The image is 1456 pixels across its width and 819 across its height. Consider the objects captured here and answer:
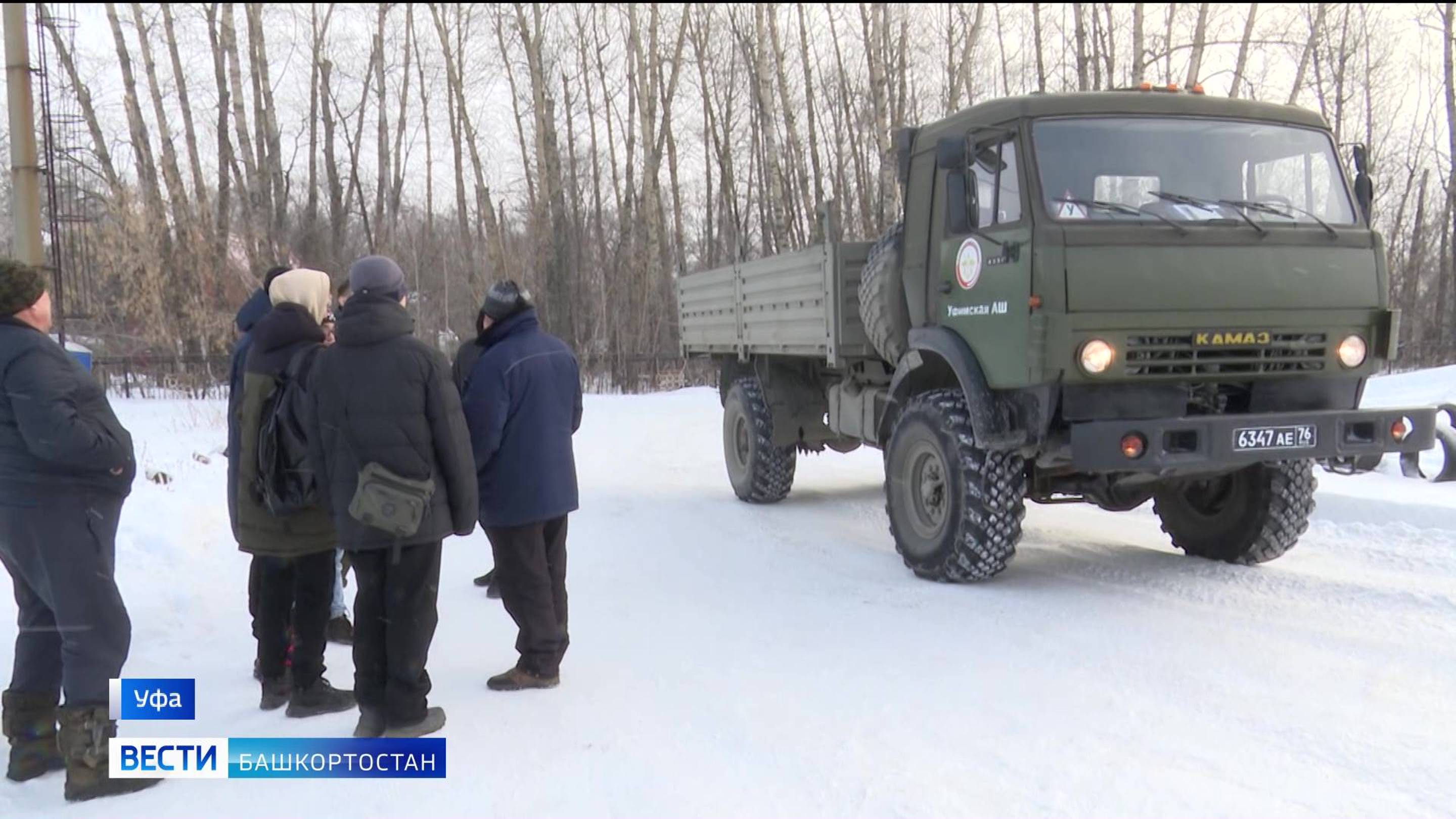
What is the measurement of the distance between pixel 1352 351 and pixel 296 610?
17.3 ft

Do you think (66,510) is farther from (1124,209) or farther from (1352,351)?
(1352,351)

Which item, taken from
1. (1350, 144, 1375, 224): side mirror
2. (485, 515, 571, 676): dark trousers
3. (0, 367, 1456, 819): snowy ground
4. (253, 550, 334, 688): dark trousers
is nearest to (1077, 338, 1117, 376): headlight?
(0, 367, 1456, 819): snowy ground

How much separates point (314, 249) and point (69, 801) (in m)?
23.1

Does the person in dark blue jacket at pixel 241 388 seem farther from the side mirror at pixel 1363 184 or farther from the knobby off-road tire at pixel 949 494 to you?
the side mirror at pixel 1363 184

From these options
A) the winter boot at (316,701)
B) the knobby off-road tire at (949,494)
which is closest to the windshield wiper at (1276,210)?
the knobby off-road tire at (949,494)

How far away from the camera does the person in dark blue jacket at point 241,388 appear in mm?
4496

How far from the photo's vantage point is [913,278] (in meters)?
6.95

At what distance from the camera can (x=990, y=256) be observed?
19.9 feet

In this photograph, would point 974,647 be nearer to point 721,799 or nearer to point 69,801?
point 721,799

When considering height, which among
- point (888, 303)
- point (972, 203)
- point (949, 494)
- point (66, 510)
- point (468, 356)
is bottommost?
point (949, 494)

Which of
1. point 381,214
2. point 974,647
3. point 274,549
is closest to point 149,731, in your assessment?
point 274,549

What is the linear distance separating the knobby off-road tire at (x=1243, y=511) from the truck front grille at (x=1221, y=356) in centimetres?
80

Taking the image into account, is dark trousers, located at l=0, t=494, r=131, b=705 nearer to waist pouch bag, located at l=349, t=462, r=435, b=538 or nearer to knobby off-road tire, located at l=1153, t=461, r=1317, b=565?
waist pouch bag, located at l=349, t=462, r=435, b=538

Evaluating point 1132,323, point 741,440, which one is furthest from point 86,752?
point 741,440
